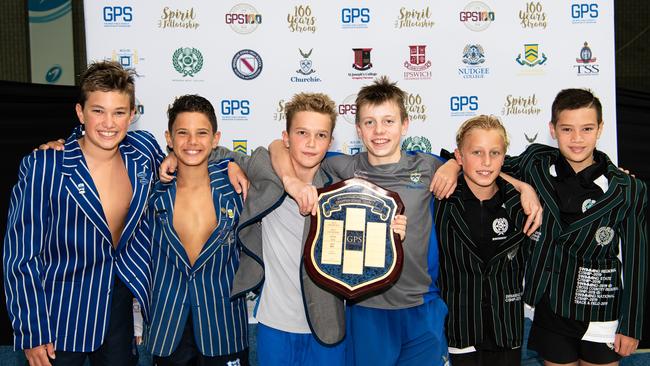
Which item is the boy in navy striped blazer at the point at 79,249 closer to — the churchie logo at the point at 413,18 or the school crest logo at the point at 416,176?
the school crest logo at the point at 416,176

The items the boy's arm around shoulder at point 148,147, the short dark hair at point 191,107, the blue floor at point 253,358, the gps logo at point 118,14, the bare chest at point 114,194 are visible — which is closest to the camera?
the bare chest at point 114,194

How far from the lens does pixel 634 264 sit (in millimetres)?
2762

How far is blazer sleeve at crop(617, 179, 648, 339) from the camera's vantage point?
2740mm

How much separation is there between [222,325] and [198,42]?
9.50 ft

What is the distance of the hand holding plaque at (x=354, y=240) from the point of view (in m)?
2.46

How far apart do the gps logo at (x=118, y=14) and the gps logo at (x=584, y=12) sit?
3634 mm

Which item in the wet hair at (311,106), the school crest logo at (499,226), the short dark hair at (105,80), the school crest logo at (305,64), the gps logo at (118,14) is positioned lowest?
the school crest logo at (499,226)

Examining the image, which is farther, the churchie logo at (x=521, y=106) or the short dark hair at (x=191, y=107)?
the churchie logo at (x=521, y=106)

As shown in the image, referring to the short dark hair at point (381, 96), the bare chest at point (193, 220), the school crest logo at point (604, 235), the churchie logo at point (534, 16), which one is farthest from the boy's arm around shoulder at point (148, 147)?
the churchie logo at point (534, 16)

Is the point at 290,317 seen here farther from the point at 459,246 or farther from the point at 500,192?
the point at 500,192

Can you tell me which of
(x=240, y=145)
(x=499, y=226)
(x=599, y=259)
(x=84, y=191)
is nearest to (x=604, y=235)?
(x=599, y=259)

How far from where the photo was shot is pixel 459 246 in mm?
2682

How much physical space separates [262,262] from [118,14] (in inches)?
122

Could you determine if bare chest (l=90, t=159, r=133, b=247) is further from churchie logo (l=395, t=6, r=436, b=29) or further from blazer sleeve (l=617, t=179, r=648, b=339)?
churchie logo (l=395, t=6, r=436, b=29)
